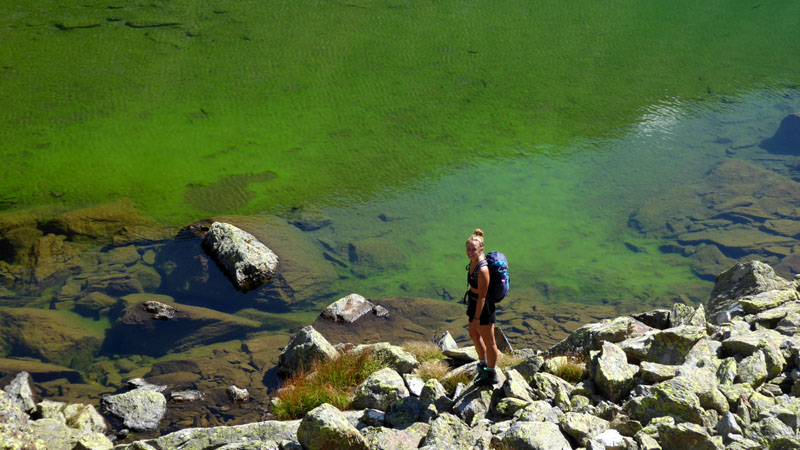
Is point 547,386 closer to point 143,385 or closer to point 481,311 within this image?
point 481,311

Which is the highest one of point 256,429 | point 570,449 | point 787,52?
point 787,52

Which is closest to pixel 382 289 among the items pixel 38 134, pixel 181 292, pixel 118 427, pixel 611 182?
pixel 181 292

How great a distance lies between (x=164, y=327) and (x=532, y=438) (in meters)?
4.82

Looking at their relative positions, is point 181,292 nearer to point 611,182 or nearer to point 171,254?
point 171,254

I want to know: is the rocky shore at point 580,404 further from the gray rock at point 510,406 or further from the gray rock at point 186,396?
the gray rock at point 186,396

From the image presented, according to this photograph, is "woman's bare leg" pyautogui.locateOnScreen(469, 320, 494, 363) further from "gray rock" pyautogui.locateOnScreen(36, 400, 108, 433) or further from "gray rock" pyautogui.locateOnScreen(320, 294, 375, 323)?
"gray rock" pyautogui.locateOnScreen(36, 400, 108, 433)

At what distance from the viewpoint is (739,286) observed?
6621mm

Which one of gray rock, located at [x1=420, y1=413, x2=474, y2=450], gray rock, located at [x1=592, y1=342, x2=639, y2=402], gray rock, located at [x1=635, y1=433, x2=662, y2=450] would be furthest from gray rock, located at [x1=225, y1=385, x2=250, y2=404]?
gray rock, located at [x1=635, y1=433, x2=662, y2=450]

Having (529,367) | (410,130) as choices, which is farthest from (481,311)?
(410,130)

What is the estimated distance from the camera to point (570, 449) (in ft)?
12.5

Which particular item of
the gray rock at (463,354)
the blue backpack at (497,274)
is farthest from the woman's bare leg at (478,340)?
the gray rock at (463,354)

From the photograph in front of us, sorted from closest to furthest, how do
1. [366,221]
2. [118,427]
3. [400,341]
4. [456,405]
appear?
[456,405] < [118,427] < [400,341] < [366,221]

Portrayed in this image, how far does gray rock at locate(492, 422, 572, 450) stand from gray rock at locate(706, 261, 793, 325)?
9.11ft

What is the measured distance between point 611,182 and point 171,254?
6.86 m
